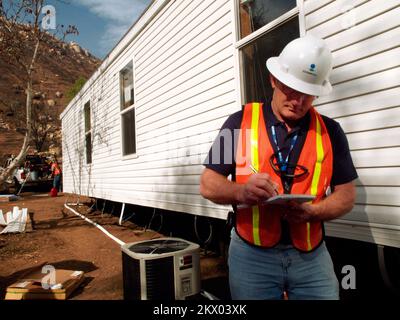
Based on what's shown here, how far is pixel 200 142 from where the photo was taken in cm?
503

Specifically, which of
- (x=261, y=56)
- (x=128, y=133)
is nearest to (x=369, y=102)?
(x=261, y=56)

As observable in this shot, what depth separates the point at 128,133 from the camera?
8.09 meters

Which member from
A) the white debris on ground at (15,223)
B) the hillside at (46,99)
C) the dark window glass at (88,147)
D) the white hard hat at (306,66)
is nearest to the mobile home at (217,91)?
the white hard hat at (306,66)

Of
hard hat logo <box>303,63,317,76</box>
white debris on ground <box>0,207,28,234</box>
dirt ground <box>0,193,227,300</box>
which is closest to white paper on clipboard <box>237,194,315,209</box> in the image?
hard hat logo <box>303,63,317,76</box>

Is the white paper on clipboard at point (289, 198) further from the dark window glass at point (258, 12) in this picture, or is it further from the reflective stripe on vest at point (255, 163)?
the dark window glass at point (258, 12)

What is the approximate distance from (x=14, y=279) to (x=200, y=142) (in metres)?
3.23

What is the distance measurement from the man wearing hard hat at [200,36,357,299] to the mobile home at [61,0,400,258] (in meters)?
1.12

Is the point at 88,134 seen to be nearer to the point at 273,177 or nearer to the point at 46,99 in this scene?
the point at 273,177

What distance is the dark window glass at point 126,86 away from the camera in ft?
26.1

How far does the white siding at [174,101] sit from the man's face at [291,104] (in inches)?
97.6

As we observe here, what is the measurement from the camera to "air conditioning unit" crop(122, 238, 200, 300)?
118 inches

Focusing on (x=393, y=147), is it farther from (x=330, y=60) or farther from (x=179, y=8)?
(x=179, y=8)

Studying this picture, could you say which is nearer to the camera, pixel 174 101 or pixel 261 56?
pixel 261 56

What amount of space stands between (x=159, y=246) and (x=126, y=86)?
566cm
